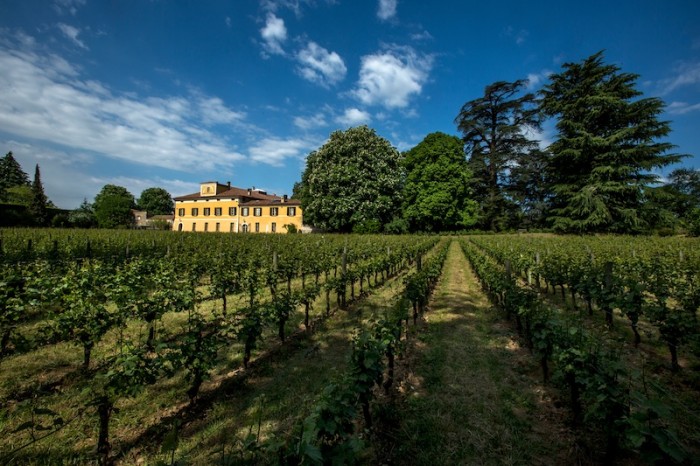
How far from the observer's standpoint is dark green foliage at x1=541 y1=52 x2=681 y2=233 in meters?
28.7

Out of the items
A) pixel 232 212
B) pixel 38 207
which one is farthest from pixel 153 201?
pixel 232 212

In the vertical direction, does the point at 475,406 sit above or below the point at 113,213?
below

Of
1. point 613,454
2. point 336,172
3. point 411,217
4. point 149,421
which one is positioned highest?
point 336,172

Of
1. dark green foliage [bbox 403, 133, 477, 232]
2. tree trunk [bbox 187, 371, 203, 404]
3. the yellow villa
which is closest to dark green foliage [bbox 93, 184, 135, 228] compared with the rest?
the yellow villa

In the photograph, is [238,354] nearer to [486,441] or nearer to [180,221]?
[486,441]

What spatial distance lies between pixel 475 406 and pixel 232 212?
177ft

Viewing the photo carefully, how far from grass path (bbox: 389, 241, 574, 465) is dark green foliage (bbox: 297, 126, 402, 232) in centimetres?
3026

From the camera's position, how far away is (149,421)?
14.6 feet

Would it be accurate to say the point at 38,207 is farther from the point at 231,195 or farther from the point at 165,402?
the point at 165,402

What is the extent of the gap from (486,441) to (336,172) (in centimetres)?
3548

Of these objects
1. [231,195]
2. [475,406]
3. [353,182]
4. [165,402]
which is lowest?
[165,402]

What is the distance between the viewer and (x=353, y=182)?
37750 millimetres

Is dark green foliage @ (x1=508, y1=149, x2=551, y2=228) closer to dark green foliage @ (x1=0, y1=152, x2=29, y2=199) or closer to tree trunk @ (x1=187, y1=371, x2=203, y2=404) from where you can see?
tree trunk @ (x1=187, y1=371, x2=203, y2=404)

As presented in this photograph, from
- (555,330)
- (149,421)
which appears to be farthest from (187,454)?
(555,330)
